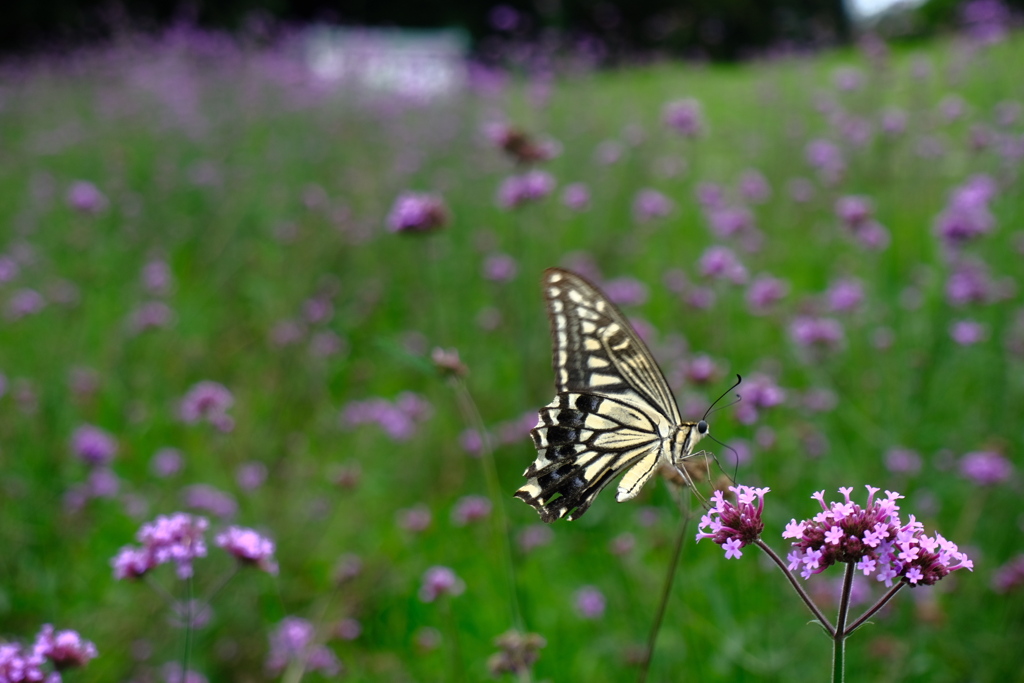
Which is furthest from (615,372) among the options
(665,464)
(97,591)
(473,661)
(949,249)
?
(949,249)

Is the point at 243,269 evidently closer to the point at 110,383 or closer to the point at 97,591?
the point at 110,383

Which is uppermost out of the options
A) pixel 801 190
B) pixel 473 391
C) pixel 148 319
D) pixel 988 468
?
pixel 988 468

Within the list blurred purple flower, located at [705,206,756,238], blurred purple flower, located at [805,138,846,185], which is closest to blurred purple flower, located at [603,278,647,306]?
blurred purple flower, located at [705,206,756,238]

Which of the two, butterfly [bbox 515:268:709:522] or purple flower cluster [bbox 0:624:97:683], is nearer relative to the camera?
purple flower cluster [bbox 0:624:97:683]

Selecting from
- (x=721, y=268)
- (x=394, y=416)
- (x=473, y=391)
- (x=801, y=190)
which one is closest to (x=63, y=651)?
(x=394, y=416)

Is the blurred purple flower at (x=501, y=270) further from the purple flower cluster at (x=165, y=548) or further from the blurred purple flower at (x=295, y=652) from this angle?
the purple flower cluster at (x=165, y=548)

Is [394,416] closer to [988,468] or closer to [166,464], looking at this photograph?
[166,464]

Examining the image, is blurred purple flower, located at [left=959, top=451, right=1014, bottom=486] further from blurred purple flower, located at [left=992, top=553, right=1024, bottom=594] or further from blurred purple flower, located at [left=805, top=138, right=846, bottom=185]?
blurred purple flower, located at [left=805, top=138, right=846, bottom=185]
